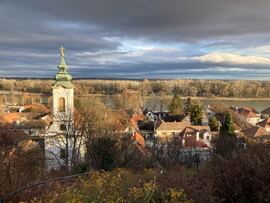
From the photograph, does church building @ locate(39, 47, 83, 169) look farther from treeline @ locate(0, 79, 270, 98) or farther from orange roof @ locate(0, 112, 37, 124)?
treeline @ locate(0, 79, 270, 98)

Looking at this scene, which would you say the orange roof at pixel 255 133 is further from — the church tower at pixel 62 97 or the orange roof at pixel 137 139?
the church tower at pixel 62 97

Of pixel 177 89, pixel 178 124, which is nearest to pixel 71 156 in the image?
pixel 178 124

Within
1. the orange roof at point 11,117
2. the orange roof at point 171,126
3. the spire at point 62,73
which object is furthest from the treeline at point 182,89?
the spire at point 62,73

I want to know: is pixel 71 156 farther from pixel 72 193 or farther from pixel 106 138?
pixel 72 193

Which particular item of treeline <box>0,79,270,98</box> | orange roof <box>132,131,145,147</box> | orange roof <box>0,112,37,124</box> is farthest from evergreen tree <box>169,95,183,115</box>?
treeline <box>0,79,270,98</box>

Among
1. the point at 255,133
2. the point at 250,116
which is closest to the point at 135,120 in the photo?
the point at 255,133

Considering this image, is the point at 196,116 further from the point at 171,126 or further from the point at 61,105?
the point at 61,105

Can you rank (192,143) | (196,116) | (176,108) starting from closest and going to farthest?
(192,143) → (196,116) → (176,108)

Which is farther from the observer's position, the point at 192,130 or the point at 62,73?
the point at 192,130
